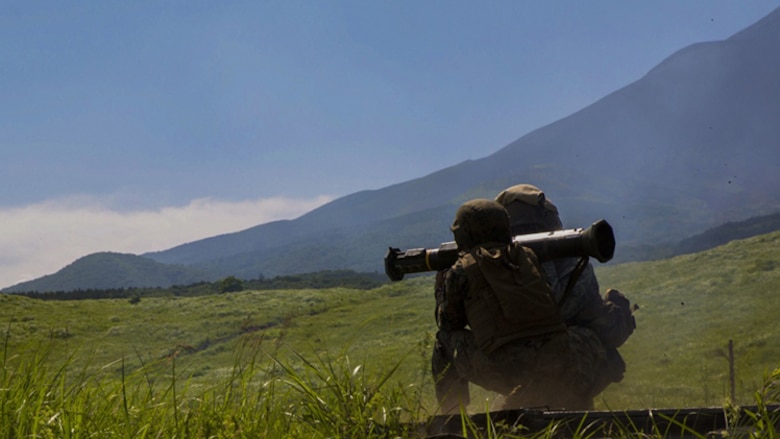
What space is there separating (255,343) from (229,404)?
17.5 inches

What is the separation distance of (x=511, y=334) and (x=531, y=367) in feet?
1.10

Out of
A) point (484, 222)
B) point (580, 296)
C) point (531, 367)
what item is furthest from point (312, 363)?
point (484, 222)

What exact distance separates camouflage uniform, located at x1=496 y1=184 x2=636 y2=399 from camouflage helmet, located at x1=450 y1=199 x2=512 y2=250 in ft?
2.88

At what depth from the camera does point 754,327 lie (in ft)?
125

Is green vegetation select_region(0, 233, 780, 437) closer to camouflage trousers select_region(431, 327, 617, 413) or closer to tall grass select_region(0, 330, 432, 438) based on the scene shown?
tall grass select_region(0, 330, 432, 438)

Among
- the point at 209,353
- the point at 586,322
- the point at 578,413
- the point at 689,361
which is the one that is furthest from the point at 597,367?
the point at 209,353

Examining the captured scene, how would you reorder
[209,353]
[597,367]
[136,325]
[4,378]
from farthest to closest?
1. [136,325]
2. [209,353]
3. [597,367]
4. [4,378]

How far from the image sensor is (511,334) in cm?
710

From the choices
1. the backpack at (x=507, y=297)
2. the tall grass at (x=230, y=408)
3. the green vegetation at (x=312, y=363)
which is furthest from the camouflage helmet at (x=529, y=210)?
the tall grass at (x=230, y=408)

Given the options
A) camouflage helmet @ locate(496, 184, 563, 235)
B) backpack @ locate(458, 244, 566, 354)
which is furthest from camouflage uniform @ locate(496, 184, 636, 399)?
backpack @ locate(458, 244, 566, 354)

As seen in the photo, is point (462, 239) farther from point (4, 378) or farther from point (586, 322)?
point (4, 378)

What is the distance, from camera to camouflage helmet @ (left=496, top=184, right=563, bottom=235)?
8.15 meters

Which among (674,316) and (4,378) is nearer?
(4,378)

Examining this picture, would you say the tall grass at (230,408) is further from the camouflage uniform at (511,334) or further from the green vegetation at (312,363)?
the camouflage uniform at (511,334)
